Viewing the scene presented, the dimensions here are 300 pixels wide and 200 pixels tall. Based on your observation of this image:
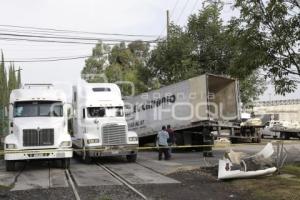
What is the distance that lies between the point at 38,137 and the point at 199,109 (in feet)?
33.6

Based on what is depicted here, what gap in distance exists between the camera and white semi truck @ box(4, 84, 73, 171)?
2092cm

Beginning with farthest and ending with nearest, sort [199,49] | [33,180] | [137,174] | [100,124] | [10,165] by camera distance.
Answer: [199,49]
[100,124]
[10,165]
[137,174]
[33,180]

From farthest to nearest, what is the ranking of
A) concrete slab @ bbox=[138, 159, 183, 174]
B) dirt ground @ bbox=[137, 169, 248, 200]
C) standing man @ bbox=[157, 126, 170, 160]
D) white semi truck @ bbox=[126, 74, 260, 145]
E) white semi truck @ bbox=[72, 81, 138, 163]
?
white semi truck @ bbox=[126, 74, 260, 145] < standing man @ bbox=[157, 126, 170, 160] < white semi truck @ bbox=[72, 81, 138, 163] < concrete slab @ bbox=[138, 159, 183, 174] < dirt ground @ bbox=[137, 169, 248, 200]

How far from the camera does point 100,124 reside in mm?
24594

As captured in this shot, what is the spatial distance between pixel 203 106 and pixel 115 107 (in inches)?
204

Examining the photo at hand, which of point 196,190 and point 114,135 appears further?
point 114,135

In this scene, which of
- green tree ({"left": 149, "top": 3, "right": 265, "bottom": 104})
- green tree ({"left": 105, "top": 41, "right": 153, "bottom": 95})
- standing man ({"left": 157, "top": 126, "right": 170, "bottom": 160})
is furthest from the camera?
green tree ({"left": 105, "top": 41, "right": 153, "bottom": 95})

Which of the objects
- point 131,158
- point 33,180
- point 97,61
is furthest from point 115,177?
point 97,61

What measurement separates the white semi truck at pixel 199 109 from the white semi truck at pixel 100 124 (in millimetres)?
4775

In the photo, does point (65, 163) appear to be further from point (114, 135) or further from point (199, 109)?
point (199, 109)

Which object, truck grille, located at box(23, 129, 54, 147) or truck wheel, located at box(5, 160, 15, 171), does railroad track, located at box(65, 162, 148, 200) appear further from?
truck wheel, located at box(5, 160, 15, 171)

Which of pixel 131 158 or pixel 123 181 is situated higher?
pixel 131 158

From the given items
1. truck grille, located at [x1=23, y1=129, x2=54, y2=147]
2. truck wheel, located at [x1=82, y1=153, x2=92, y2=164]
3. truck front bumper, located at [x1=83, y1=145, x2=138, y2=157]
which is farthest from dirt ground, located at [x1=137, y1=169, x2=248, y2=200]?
truck wheel, located at [x1=82, y1=153, x2=92, y2=164]

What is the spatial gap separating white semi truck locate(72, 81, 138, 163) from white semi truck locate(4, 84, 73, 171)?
235 centimetres
